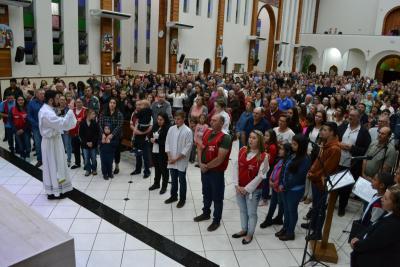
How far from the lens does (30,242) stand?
2312mm

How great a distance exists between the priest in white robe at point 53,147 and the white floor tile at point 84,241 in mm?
1381

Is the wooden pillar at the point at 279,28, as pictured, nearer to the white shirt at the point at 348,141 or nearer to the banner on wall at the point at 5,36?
the banner on wall at the point at 5,36

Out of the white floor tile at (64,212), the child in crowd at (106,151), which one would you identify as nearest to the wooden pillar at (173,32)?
the child in crowd at (106,151)

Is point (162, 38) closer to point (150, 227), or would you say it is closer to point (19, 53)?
point (19, 53)

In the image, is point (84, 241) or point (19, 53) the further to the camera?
point (19, 53)

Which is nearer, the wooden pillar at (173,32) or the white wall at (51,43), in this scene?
the white wall at (51,43)

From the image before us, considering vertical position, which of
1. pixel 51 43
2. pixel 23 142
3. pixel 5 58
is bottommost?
pixel 23 142

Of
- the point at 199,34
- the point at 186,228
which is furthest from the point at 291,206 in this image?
the point at 199,34

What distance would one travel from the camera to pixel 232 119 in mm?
9469

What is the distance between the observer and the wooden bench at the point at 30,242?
2.17 m

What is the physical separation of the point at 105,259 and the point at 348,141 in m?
4.18

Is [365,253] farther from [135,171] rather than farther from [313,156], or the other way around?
[135,171]

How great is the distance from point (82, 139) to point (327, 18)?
111ft

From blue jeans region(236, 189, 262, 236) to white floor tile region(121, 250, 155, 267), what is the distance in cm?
133
